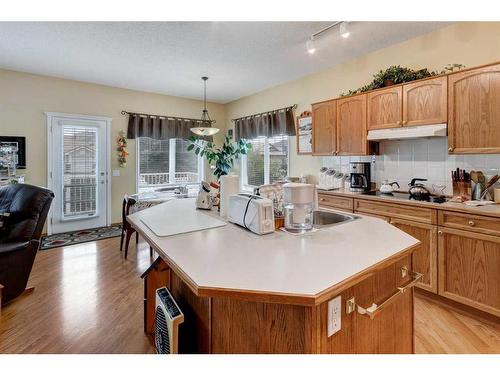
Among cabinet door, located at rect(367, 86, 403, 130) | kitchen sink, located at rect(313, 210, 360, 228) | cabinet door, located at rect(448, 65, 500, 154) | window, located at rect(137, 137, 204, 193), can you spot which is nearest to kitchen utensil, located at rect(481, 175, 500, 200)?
cabinet door, located at rect(448, 65, 500, 154)

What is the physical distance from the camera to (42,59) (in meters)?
3.72

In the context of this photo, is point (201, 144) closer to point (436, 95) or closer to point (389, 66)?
point (389, 66)

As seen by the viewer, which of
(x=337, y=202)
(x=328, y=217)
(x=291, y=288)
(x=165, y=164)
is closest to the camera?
(x=291, y=288)

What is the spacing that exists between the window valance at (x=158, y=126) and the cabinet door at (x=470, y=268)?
4.84m

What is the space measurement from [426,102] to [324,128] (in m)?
1.27

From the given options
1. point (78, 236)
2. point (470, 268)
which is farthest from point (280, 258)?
point (78, 236)

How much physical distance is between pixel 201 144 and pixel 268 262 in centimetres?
524

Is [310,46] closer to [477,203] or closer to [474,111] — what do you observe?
[474,111]

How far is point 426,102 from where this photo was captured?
2.63 meters

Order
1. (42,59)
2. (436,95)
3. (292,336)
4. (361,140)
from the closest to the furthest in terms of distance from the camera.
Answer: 1. (292,336)
2. (436,95)
3. (361,140)
4. (42,59)

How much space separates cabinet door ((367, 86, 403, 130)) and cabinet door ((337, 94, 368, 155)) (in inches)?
3.8

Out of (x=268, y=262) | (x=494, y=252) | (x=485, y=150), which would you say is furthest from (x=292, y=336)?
(x=485, y=150)

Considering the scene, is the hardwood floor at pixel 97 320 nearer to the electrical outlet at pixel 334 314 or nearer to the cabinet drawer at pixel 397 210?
the cabinet drawer at pixel 397 210

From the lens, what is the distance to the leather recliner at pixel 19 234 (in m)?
2.37
